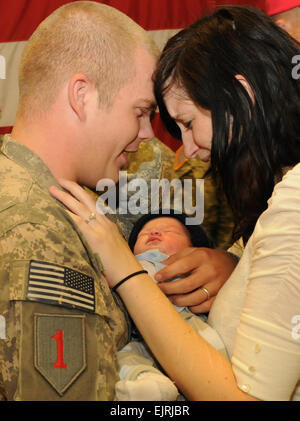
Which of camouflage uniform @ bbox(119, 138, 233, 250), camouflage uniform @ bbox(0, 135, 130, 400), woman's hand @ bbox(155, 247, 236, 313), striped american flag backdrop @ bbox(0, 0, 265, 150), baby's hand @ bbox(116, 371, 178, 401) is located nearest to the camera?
camouflage uniform @ bbox(0, 135, 130, 400)

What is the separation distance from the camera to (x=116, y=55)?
1.50 meters

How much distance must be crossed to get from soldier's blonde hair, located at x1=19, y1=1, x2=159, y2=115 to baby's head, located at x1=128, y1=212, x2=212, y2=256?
27.3 inches

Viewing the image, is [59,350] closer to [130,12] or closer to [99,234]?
[99,234]

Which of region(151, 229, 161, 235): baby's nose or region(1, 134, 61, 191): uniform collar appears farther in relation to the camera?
region(151, 229, 161, 235): baby's nose

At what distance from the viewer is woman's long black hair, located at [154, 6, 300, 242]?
146 centimetres

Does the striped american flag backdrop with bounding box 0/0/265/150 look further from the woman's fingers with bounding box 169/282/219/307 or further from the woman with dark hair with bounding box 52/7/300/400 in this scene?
the woman's fingers with bounding box 169/282/219/307

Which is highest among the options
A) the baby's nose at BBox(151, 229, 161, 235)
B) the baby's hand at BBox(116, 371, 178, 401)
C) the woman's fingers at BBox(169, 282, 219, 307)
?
the baby's nose at BBox(151, 229, 161, 235)

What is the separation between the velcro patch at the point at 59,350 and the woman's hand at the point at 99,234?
241 mm

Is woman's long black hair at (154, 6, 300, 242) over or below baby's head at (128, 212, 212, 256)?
over

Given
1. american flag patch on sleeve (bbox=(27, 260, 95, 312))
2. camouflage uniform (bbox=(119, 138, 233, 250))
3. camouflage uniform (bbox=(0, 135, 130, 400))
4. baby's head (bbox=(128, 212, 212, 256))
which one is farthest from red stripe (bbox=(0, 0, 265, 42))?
american flag patch on sleeve (bbox=(27, 260, 95, 312))

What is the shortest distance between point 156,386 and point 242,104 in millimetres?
724

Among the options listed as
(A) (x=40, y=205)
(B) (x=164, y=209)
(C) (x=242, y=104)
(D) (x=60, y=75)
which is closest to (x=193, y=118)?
(C) (x=242, y=104)
